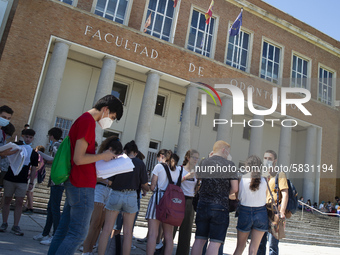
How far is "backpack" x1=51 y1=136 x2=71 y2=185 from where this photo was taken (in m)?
2.64

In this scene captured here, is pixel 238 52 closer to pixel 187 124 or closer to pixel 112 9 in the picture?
pixel 187 124

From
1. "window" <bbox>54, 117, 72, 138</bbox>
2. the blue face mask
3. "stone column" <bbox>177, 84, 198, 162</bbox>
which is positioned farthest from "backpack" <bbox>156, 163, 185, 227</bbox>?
"window" <bbox>54, 117, 72, 138</bbox>

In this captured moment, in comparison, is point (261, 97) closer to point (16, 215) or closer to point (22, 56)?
point (22, 56)

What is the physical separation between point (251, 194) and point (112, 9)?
15.5 metres

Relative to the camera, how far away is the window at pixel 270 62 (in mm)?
20938

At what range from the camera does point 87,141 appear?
2664mm

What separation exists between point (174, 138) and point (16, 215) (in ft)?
51.5

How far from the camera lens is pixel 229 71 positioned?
1878 centimetres

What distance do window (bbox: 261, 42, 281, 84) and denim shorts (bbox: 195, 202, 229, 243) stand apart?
18.6 m

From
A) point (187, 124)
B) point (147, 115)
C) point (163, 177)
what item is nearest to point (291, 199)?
point (163, 177)

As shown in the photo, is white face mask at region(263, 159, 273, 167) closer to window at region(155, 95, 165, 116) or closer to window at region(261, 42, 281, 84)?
window at region(155, 95, 165, 116)

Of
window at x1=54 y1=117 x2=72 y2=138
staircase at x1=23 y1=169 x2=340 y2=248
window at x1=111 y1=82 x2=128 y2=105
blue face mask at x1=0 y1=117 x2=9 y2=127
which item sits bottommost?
staircase at x1=23 y1=169 x2=340 y2=248

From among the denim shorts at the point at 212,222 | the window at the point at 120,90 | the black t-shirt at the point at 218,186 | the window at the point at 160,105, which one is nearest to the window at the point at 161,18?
the window at the point at 120,90

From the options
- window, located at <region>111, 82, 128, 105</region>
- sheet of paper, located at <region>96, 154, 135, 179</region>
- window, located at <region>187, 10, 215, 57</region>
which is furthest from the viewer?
window, located at <region>111, 82, 128, 105</region>
